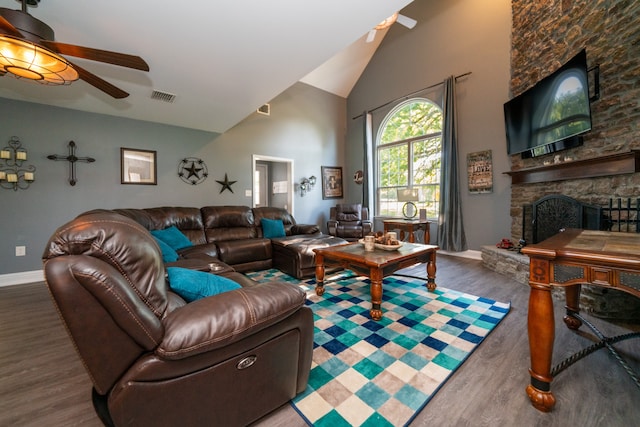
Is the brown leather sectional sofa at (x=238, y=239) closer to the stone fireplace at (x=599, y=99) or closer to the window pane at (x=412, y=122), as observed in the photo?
the stone fireplace at (x=599, y=99)

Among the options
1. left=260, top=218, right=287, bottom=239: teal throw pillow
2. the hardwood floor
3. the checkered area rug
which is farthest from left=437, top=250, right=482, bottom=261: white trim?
left=260, top=218, right=287, bottom=239: teal throw pillow

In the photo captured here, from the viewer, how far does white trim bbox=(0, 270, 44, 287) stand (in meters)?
3.17

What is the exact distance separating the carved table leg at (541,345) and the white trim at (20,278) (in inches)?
194

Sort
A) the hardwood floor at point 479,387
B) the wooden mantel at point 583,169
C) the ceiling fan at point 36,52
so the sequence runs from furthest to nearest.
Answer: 1. the wooden mantel at point 583,169
2. the ceiling fan at point 36,52
3. the hardwood floor at point 479,387

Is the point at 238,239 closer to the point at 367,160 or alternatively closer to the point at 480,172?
the point at 367,160

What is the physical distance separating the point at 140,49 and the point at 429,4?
518 cm

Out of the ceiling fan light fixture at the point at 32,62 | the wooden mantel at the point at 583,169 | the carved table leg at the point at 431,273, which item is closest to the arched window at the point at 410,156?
the wooden mantel at the point at 583,169

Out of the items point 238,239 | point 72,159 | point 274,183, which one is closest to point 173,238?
point 238,239

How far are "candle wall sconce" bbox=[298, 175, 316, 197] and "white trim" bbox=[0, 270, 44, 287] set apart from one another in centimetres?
434

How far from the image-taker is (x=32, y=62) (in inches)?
62.7

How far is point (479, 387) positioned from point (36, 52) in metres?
3.27

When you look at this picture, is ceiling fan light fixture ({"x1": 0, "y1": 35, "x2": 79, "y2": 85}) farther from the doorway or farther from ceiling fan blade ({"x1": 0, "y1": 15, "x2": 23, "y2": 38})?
the doorway

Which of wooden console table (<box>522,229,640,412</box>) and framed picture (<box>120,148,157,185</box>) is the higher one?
framed picture (<box>120,148,157,185</box>)

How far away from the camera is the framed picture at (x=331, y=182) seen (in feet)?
20.8
